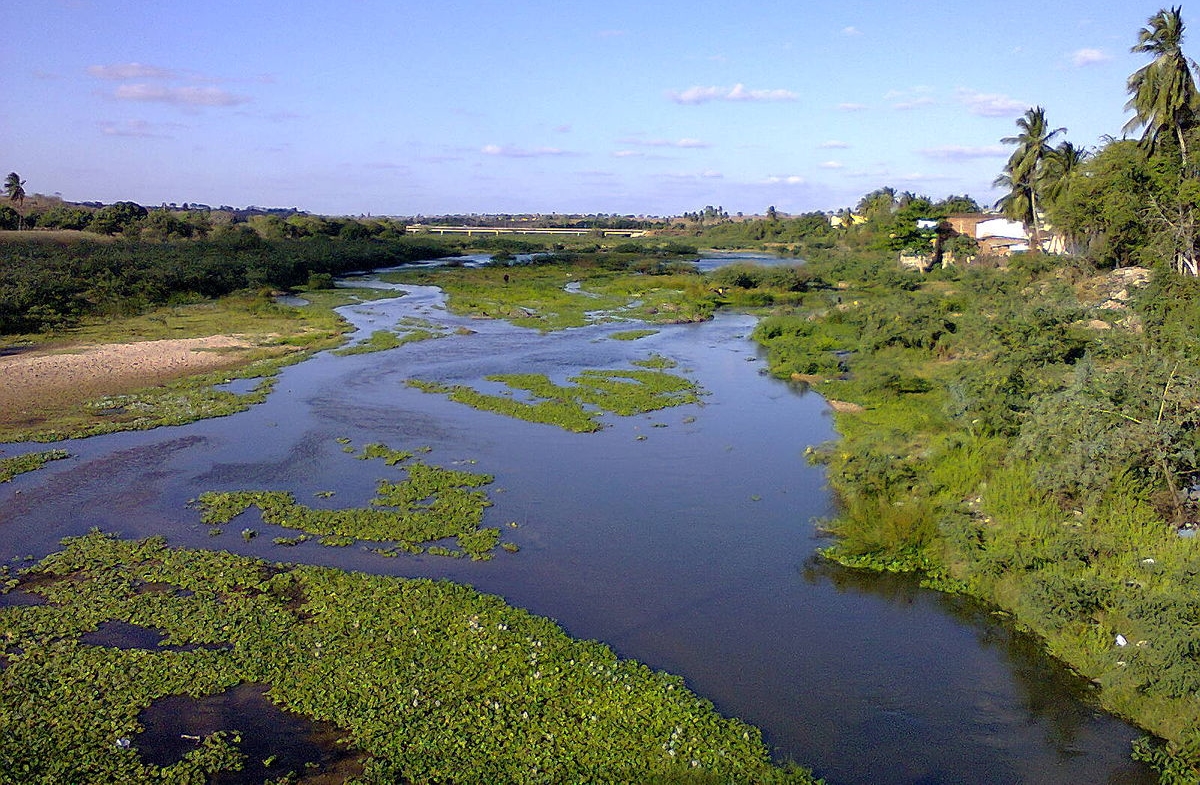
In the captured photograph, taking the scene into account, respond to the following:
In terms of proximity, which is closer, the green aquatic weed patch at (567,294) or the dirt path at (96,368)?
the dirt path at (96,368)

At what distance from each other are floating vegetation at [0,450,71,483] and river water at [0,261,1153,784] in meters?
0.25

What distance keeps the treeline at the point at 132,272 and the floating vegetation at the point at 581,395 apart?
17.7 metres

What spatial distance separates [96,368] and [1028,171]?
4329 centimetres

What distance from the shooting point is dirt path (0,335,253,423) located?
22031 mm

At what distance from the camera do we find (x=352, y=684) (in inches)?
374

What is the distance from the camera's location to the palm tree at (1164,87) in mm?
29984

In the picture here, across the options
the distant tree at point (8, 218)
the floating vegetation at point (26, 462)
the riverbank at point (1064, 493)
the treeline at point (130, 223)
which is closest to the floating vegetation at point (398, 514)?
the floating vegetation at point (26, 462)

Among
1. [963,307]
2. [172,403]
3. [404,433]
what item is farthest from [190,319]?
[963,307]

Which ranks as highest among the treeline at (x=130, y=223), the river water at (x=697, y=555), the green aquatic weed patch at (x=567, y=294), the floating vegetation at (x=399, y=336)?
the treeline at (x=130, y=223)

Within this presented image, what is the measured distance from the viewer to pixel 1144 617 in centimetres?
943

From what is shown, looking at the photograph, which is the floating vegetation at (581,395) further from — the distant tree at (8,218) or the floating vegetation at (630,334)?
the distant tree at (8,218)

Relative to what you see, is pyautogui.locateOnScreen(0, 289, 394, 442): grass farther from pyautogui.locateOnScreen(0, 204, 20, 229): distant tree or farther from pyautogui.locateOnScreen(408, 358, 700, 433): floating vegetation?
pyautogui.locateOnScreen(0, 204, 20, 229): distant tree

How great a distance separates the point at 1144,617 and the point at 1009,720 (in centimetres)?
185

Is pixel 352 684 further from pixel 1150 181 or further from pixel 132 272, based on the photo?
pixel 132 272
